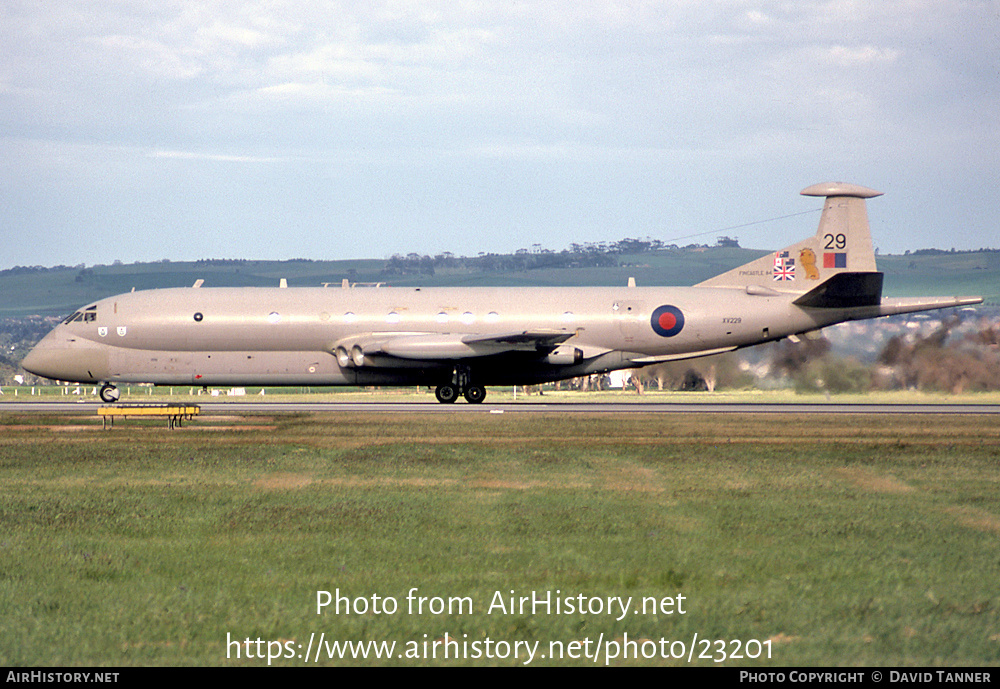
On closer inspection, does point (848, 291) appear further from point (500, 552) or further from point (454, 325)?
point (500, 552)

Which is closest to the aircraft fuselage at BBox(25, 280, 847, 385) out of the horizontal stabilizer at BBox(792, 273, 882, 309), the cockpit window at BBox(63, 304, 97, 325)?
the cockpit window at BBox(63, 304, 97, 325)

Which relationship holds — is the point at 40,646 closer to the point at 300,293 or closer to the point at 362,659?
the point at 362,659

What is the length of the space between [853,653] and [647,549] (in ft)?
12.4

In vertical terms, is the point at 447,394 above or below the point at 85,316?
below

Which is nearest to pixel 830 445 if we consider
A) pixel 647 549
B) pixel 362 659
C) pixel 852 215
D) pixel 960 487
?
pixel 960 487

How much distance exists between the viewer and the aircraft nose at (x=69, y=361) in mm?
40719

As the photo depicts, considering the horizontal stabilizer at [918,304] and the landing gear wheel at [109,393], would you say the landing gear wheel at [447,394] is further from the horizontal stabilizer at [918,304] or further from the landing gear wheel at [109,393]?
the horizontal stabilizer at [918,304]

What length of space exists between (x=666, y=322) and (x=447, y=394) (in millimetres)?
9094

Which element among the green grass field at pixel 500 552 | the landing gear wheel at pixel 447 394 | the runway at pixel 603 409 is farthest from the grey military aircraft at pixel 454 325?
the green grass field at pixel 500 552

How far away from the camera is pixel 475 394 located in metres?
40.5

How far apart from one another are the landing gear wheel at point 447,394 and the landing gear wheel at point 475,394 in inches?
21.4

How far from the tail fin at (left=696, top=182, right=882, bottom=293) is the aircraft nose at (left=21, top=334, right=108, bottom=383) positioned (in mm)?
24823

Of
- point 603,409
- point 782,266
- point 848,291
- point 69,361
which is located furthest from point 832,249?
point 69,361

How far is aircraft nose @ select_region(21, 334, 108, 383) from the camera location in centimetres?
4072
